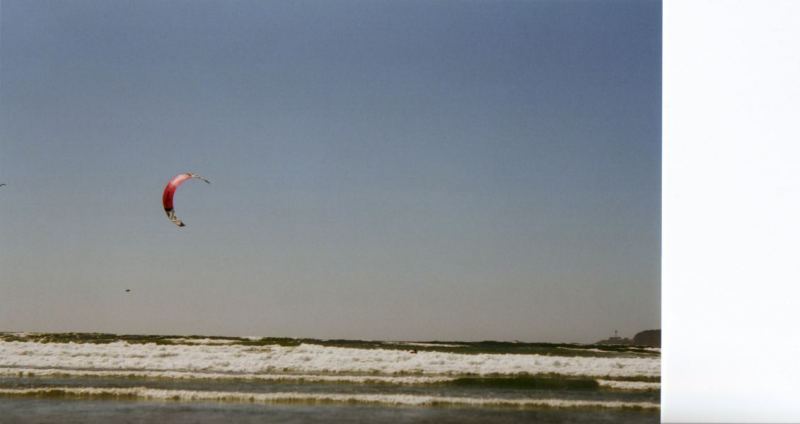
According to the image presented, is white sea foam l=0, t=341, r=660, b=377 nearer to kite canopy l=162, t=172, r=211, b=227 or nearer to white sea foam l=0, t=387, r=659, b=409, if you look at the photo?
white sea foam l=0, t=387, r=659, b=409

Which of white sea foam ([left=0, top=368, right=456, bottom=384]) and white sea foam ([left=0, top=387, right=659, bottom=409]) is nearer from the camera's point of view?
white sea foam ([left=0, top=387, right=659, bottom=409])

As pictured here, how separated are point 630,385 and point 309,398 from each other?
155cm

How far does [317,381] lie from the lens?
13.3 ft
